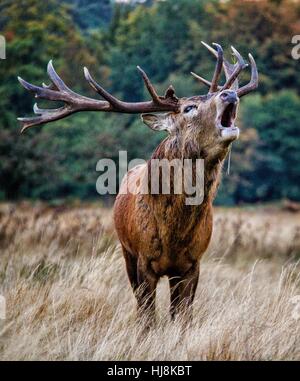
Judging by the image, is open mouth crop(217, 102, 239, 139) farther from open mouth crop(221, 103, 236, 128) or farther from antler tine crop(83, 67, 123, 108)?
antler tine crop(83, 67, 123, 108)

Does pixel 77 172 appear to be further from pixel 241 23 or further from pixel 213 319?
pixel 213 319

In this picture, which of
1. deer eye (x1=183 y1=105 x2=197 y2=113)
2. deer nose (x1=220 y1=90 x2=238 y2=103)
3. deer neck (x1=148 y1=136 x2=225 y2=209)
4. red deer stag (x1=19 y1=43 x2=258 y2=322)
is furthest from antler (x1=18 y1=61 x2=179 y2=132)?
deer nose (x1=220 y1=90 x2=238 y2=103)

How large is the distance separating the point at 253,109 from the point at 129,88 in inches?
239

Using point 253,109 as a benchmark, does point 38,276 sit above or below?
below

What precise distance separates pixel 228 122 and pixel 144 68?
94.6ft

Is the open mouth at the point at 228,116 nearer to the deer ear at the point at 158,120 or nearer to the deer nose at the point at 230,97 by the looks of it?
the deer nose at the point at 230,97

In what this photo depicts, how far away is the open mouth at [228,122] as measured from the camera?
5352 mm

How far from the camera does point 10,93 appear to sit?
24.9m

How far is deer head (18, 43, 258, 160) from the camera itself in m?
5.46

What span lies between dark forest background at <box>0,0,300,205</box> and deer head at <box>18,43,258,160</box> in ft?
56.9

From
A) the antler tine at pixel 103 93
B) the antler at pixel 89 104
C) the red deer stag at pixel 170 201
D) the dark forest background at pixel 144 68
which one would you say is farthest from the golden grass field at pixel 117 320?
the dark forest background at pixel 144 68

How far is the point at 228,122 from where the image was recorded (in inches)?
218

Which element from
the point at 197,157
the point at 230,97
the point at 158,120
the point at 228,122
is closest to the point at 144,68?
the point at 158,120

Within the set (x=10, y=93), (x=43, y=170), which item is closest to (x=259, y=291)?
(x=43, y=170)
